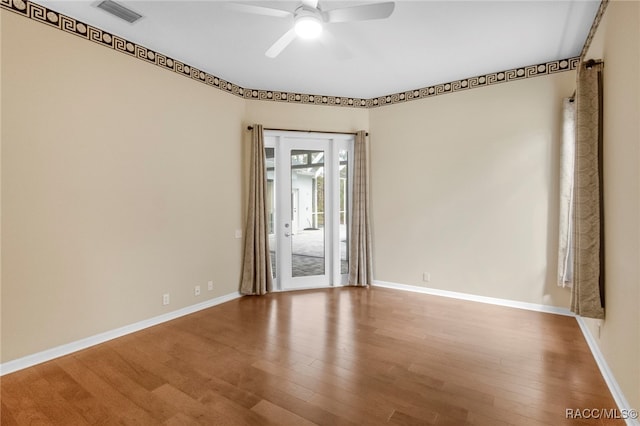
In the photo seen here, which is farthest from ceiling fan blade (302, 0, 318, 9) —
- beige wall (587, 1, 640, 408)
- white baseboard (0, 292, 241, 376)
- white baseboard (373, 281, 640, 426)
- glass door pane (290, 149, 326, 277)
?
white baseboard (0, 292, 241, 376)

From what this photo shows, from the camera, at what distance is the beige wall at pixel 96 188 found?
99.2 inches

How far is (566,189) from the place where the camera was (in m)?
3.48

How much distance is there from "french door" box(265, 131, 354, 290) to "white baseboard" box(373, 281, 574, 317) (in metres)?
0.86

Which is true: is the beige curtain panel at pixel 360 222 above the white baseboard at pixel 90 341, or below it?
above

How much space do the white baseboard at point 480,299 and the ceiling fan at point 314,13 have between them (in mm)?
3673

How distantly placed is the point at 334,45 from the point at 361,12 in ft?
2.86

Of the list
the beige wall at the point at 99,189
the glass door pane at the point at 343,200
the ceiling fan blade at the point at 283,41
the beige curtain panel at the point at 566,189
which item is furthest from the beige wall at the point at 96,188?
the beige curtain panel at the point at 566,189

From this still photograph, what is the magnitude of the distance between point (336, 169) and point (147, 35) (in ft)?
9.68

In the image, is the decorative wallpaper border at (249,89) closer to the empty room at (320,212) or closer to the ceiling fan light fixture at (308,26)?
the empty room at (320,212)

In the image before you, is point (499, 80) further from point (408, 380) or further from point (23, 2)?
point (23, 2)

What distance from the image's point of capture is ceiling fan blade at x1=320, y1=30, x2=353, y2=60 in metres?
2.97

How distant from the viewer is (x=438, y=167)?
445 centimetres

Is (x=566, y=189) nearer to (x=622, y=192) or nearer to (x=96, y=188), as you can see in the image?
(x=622, y=192)

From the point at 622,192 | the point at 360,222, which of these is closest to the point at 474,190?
the point at 360,222
